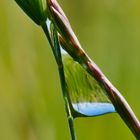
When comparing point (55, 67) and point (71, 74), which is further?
point (55, 67)

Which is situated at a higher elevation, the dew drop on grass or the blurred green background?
Result: the dew drop on grass

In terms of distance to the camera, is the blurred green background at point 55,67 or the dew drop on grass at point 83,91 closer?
the dew drop on grass at point 83,91

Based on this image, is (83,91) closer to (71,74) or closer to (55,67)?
(71,74)

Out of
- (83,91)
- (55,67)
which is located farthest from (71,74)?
(55,67)

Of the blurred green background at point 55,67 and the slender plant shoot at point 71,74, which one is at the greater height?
the slender plant shoot at point 71,74

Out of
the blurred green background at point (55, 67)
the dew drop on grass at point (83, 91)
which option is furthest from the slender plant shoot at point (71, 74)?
the blurred green background at point (55, 67)

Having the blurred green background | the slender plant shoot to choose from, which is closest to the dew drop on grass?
the slender plant shoot

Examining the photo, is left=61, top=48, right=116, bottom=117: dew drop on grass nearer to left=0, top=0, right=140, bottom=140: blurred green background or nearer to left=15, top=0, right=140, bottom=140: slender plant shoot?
left=15, top=0, right=140, bottom=140: slender plant shoot

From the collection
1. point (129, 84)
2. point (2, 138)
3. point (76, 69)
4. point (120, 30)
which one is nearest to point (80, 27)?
point (120, 30)

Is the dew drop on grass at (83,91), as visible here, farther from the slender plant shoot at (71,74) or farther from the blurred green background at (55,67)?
the blurred green background at (55,67)
